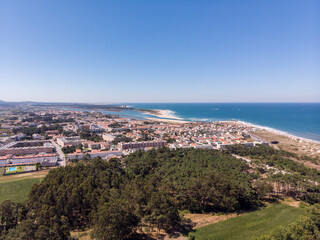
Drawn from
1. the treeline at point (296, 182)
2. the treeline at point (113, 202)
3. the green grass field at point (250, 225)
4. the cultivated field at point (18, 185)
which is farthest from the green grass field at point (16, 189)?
the treeline at point (296, 182)

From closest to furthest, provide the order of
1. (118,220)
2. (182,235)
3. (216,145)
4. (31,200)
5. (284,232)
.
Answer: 1. (284,232)
2. (118,220)
3. (182,235)
4. (31,200)
5. (216,145)

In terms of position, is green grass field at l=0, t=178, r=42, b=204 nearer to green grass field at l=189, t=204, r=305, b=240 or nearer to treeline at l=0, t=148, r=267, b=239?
treeline at l=0, t=148, r=267, b=239

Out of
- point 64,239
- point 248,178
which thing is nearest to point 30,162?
point 64,239

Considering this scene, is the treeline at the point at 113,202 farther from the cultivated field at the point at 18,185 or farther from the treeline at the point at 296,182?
the cultivated field at the point at 18,185

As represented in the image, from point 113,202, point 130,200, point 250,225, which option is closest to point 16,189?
point 113,202

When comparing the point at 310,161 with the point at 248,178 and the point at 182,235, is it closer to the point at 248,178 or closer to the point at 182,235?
the point at 248,178

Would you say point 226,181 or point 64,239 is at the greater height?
point 226,181
